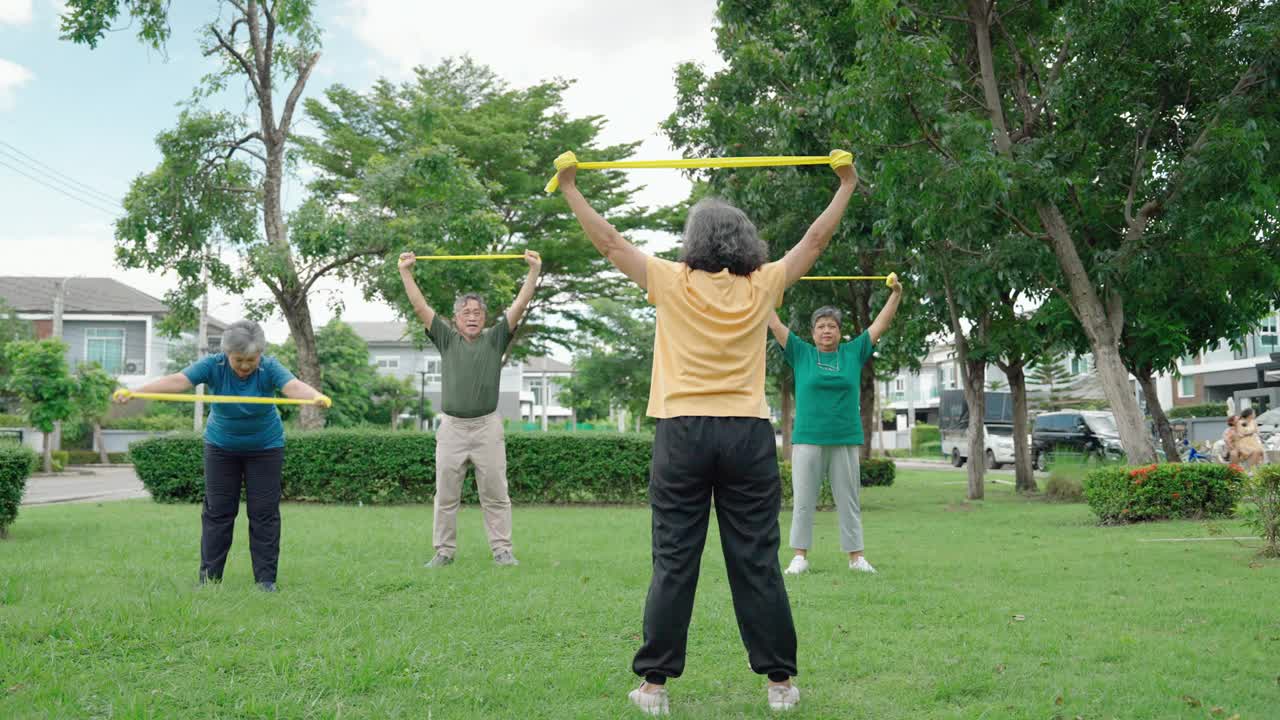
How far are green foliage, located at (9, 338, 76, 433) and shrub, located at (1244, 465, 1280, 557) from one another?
33.0m

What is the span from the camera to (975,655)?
4.34 m

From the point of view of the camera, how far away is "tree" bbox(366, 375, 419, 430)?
5381cm

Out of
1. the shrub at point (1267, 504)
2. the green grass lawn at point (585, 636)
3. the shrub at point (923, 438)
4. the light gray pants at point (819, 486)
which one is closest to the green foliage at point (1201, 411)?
the shrub at point (923, 438)

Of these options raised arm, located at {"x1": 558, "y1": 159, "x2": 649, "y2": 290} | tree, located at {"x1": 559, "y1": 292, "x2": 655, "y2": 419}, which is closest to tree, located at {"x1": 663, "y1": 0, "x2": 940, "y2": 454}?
raised arm, located at {"x1": 558, "y1": 159, "x2": 649, "y2": 290}

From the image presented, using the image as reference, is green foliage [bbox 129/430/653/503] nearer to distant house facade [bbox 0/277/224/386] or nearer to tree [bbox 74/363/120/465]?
tree [bbox 74/363/120/465]

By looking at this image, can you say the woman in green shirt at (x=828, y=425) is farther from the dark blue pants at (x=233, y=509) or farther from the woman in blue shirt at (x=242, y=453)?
the dark blue pants at (x=233, y=509)

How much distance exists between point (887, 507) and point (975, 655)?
11186 millimetres

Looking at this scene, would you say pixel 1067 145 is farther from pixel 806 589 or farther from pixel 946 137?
pixel 806 589

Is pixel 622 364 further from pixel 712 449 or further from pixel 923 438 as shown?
pixel 712 449

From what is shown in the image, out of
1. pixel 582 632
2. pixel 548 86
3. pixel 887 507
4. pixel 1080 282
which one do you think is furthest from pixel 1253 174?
pixel 548 86

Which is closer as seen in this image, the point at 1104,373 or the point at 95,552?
the point at 95,552

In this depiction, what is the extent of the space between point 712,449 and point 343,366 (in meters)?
48.2

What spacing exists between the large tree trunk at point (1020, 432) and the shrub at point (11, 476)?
1533cm

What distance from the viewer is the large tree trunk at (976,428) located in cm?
1712
